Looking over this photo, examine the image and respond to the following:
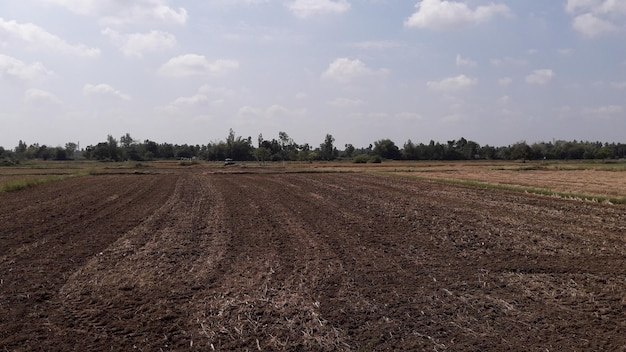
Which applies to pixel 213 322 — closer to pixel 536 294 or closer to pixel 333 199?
pixel 536 294

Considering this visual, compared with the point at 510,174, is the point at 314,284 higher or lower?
higher

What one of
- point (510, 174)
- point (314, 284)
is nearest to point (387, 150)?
point (510, 174)

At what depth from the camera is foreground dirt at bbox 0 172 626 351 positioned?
5820 millimetres

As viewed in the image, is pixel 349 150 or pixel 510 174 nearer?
pixel 510 174

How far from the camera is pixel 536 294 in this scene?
7531 millimetres

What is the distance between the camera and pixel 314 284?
26.5 feet

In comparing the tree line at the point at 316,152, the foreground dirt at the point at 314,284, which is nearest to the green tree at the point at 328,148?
the tree line at the point at 316,152

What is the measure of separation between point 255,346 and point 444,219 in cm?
1156

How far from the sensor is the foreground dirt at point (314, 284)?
5.82 meters

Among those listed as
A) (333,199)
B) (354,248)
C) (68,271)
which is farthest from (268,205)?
(68,271)

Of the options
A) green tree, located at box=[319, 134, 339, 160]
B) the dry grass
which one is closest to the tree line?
green tree, located at box=[319, 134, 339, 160]

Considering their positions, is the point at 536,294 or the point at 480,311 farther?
the point at 536,294

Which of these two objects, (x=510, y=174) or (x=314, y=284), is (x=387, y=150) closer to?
(x=510, y=174)

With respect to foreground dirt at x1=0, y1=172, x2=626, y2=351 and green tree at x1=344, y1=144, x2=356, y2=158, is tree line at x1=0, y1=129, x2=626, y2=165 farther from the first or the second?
foreground dirt at x1=0, y1=172, x2=626, y2=351
